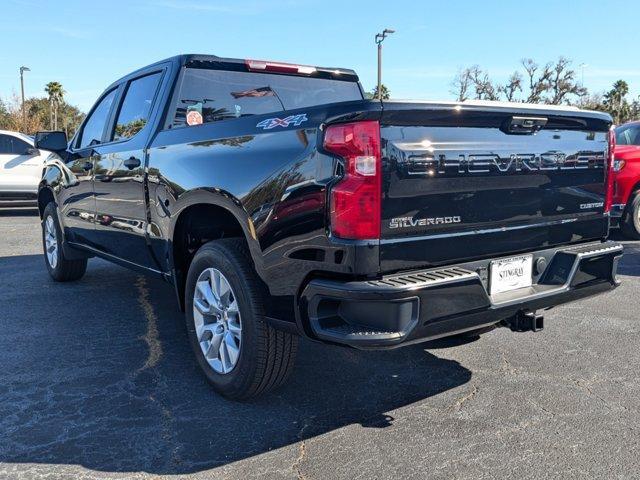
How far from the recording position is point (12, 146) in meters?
12.5

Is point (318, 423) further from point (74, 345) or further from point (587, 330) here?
Answer: point (587, 330)

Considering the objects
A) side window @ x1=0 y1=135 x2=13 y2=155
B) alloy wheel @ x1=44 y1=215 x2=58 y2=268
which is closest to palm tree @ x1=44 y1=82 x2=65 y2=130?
side window @ x1=0 y1=135 x2=13 y2=155

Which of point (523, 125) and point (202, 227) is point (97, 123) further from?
point (523, 125)

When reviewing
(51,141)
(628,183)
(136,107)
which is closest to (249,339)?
(136,107)

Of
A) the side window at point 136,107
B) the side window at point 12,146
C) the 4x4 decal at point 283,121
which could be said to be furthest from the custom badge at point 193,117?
the side window at point 12,146

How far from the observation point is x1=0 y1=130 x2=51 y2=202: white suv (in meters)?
12.3

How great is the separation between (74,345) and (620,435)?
11.2 ft

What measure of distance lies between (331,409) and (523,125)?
1734 mm

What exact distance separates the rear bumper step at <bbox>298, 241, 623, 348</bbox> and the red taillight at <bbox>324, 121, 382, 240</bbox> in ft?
0.79

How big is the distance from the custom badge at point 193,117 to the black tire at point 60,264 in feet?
8.25

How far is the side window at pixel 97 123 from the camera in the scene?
16.8 ft

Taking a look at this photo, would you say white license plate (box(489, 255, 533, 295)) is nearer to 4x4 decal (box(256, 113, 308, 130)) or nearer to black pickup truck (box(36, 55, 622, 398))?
black pickup truck (box(36, 55, 622, 398))

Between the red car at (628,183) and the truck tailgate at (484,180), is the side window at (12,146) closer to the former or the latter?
the red car at (628,183)

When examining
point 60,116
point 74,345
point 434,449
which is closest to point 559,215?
point 434,449
